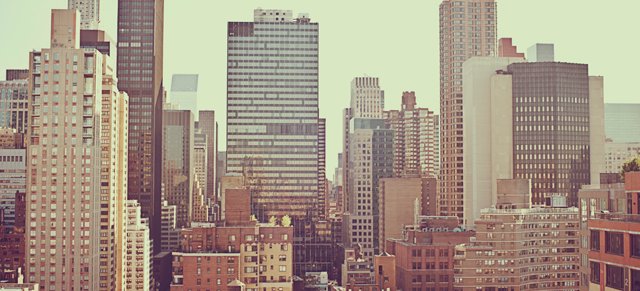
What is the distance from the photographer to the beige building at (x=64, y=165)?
487ft

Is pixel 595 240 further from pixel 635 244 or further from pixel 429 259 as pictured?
pixel 429 259

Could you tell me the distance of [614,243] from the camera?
→ 2628 inches

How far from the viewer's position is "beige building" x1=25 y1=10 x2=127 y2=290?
148 m

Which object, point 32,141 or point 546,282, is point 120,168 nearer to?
point 32,141

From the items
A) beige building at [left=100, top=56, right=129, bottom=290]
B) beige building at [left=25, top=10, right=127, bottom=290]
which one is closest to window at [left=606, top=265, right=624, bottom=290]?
beige building at [left=25, top=10, right=127, bottom=290]

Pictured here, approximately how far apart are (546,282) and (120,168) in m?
86.0

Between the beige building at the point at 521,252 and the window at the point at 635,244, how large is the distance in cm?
8058

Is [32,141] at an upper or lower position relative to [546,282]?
upper

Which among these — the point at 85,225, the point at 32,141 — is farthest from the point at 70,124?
the point at 85,225

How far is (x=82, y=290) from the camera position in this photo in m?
148

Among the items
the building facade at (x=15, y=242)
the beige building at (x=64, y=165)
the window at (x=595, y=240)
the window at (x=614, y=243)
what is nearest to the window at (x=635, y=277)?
the window at (x=614, y=243)

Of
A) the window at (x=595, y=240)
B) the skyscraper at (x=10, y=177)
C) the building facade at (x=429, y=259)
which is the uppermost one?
the skyscraper at (x=10, y=177)

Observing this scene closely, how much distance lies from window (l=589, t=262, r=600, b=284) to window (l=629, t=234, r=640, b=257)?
217 inches

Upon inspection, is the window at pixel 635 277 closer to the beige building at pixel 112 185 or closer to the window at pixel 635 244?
the window at pixel 635 244
